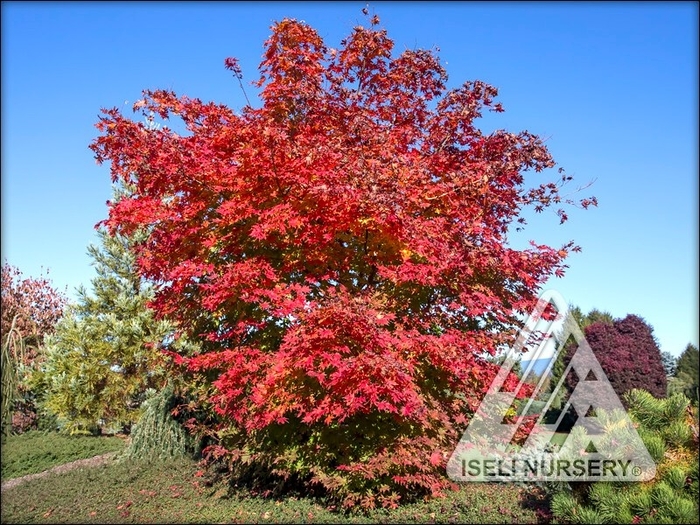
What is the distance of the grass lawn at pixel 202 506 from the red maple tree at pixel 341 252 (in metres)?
0.36

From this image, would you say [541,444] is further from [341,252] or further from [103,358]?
[103,358]

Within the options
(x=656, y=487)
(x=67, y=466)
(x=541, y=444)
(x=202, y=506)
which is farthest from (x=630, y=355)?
(x=67, y=466)

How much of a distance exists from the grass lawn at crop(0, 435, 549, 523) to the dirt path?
3.69 ft

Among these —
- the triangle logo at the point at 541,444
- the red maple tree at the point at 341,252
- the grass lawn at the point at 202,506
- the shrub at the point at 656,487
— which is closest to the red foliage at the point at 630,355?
the triangle logo at the point at 541,444

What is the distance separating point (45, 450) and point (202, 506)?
23.8 feet

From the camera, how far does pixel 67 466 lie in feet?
37.1

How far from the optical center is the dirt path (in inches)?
385

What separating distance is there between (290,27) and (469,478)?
6.80 m

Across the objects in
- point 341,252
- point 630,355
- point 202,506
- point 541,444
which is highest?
point 630,355

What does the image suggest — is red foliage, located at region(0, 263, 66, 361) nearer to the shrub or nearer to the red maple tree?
the red maple tree

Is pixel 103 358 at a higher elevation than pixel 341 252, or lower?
lower

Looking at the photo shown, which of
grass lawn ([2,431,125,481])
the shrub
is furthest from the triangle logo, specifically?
grass lawn ([2,431,125,481])

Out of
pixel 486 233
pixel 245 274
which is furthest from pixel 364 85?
pixel 245 274

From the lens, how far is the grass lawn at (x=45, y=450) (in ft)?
36.0
